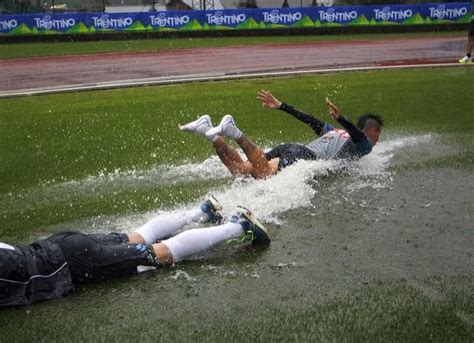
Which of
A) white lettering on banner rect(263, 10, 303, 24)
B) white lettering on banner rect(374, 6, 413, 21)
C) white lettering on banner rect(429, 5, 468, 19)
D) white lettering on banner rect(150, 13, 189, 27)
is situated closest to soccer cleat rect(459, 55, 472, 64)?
white lettering on banner rect(374, 6, 413, 21)

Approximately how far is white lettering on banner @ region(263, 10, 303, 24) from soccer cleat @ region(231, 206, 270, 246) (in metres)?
27.0

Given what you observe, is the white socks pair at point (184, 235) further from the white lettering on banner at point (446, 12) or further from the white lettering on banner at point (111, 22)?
the white lettering on banner at point (446, 12)

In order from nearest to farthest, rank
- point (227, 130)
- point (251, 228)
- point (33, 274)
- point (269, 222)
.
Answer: point (33, 274)
point (251, 228)
point (269, 222)
point (227, 130)

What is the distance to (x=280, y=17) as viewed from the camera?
3098 cm

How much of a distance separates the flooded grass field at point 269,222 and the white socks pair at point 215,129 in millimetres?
577

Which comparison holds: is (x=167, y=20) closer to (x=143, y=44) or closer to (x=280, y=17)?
(x=143, y=44)

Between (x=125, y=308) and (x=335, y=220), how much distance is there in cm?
231

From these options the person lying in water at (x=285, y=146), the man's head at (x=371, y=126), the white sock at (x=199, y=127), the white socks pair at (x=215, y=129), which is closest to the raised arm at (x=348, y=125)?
the person lying in water at (x=285, y=146)

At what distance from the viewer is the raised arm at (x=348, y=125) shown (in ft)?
22.4

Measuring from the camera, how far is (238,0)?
35.6 meters

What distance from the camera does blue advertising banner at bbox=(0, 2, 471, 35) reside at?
29844 millimetres

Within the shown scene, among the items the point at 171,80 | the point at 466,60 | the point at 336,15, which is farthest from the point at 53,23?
the point at 466,60

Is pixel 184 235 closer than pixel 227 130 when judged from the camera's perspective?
Yes

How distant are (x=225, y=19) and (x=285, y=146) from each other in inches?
975
